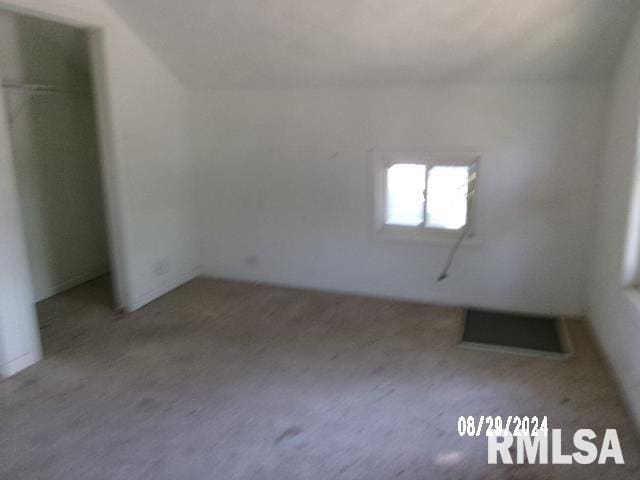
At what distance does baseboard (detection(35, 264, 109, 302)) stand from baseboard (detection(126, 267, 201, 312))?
2.58 feet

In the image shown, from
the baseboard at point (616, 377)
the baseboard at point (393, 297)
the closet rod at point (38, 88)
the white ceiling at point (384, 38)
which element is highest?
the white ceiling at point (384, 38)

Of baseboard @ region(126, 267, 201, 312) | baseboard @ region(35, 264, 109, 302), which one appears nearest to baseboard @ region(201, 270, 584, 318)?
baseboard @ region(126, 267, 201, 312)

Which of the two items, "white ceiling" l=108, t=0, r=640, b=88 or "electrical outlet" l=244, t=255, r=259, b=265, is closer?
"white ceiling" l=108, t=0, r=640, b=88

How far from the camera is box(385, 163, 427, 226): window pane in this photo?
3754 mm

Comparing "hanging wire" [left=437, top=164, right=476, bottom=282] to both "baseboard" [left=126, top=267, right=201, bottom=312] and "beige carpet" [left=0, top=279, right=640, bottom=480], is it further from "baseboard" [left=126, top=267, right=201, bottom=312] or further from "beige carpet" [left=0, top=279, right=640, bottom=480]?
"baseboard" [left=126, top=267, right=201, bottom=312]

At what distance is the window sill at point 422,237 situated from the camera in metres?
3.62

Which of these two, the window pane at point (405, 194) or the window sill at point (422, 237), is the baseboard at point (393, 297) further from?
the window pane at point (405, 194)

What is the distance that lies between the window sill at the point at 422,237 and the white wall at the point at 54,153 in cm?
241

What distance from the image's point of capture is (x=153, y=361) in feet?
9.88

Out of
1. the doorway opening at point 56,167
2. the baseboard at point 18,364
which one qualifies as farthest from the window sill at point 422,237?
the baseboard at point 18,364

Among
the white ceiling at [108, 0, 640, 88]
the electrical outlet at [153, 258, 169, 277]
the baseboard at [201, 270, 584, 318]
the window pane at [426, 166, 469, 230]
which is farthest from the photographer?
the electrical outlet at [153, 258, 169, 277]

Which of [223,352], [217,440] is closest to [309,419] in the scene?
[217,440]

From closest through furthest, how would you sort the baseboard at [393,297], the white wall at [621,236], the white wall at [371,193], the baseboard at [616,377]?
the baseboard at [616,377]
the white wall at [621,236]
the white wall at [371,193]
the baseboard at [393,297]

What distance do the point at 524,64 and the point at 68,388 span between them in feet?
10.2
